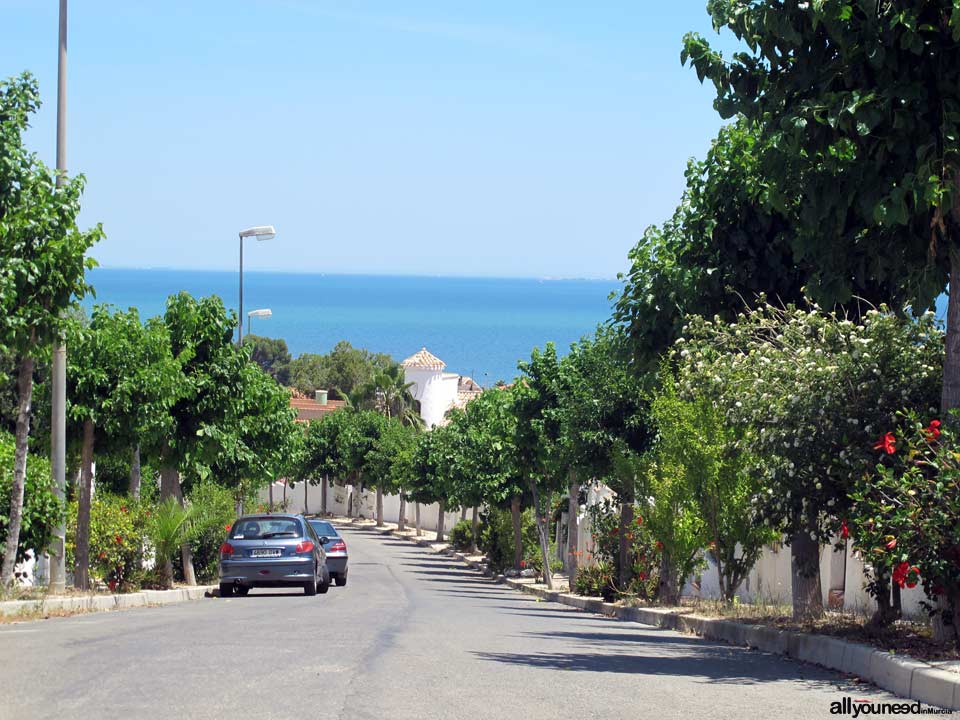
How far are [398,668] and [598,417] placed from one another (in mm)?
15683

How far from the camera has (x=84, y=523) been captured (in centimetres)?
2117

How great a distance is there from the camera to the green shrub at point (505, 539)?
4503 cm

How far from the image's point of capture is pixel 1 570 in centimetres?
1841

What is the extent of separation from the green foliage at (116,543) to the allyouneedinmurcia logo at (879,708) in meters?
15.5

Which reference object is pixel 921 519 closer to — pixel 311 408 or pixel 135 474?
pixel 135 474

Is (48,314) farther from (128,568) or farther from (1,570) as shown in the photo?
(128,568)

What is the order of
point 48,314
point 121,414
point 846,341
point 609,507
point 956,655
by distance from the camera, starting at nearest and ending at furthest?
1. point 956,655
2. point 846,341
3. point 48,314
4. point 121,414
5. point 609,507

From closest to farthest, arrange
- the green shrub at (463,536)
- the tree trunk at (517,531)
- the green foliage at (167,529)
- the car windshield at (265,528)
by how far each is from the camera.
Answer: the green foliage at (167,529) < the car windshield at (265,528) < the tree trunk at (517,531) < the green shrub at (463,536)

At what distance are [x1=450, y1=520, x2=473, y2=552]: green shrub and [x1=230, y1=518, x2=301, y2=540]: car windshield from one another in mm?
35896

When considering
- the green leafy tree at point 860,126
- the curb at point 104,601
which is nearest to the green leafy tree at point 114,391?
the curb at point 104,601

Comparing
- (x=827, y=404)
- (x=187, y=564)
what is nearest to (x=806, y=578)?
(x=827, y=404)

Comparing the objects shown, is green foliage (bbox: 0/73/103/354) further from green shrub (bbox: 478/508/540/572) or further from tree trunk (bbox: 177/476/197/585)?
green shrub (bbox: 478/508/540/572)

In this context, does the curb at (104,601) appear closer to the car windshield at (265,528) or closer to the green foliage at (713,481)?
the car windshield at (265,528)

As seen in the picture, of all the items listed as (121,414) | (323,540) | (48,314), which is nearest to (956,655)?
(48,314)
